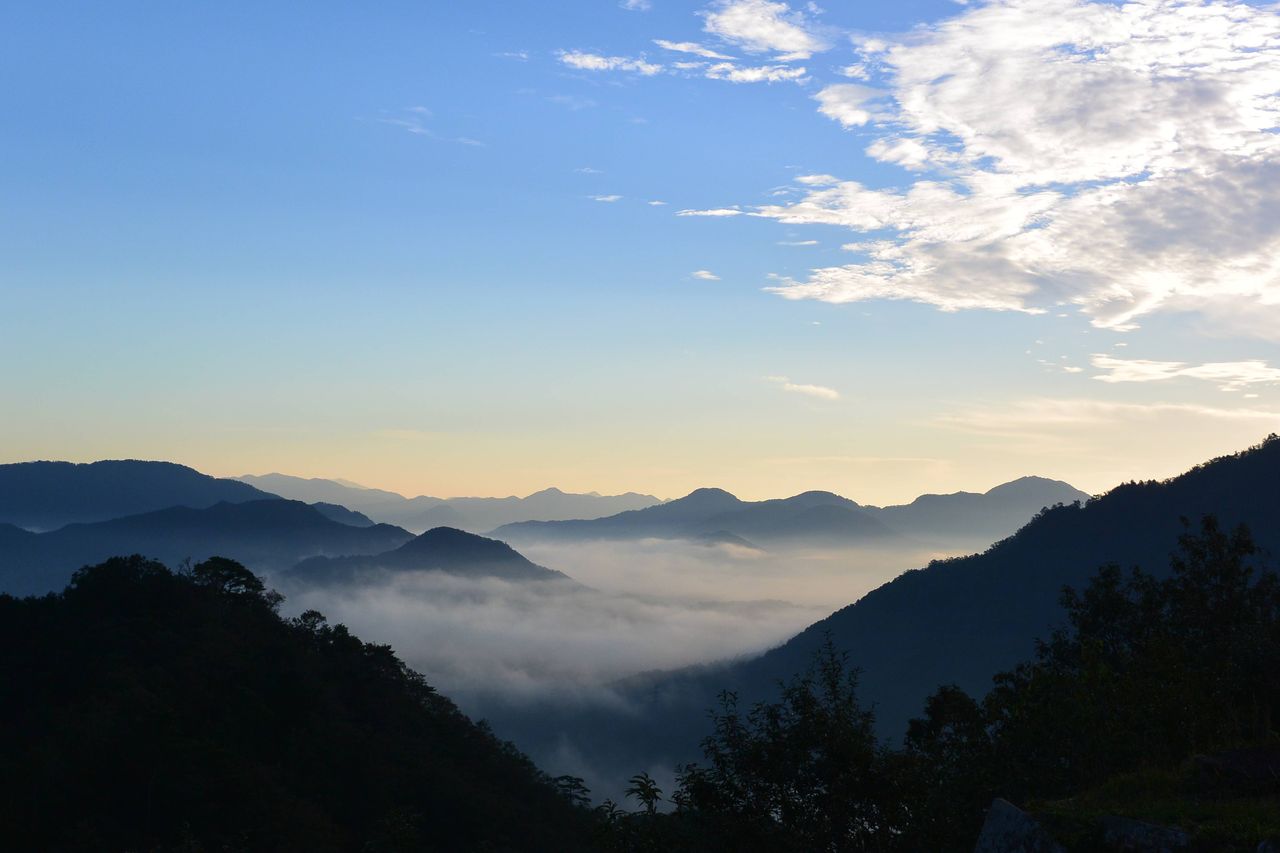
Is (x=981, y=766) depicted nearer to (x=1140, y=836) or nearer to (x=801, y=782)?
(x=801, y=782)

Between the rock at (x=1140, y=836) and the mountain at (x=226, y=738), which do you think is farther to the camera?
the mountain at (x=226, y=738)

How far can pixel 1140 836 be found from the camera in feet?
56.0

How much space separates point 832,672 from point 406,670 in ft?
353

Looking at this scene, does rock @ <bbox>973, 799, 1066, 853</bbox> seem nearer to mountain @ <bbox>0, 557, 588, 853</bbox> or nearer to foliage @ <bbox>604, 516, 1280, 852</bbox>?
foliage @ <bbox>604, 516, 1280, 852</bbox>

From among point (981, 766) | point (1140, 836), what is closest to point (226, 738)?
point (981, 766)

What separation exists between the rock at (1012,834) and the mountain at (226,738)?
145ft

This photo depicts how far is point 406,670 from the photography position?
121750 millimetres

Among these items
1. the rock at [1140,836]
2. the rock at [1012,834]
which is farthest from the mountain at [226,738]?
the rock at [1140,836]

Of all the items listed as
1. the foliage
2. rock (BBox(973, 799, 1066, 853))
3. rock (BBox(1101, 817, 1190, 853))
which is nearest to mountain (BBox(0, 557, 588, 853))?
the foliage

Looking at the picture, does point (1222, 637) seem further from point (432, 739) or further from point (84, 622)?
point (84, 622)

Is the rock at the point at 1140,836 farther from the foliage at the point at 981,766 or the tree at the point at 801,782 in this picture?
the tree at the point at 801,782

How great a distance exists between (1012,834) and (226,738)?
78519 millimetres

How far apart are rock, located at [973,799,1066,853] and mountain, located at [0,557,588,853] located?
4407 centimetres

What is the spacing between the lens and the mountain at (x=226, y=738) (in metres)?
68.1
